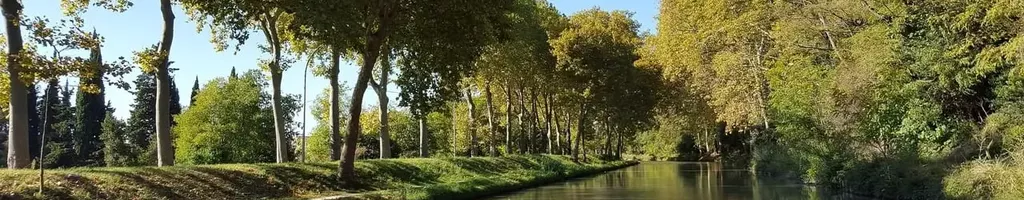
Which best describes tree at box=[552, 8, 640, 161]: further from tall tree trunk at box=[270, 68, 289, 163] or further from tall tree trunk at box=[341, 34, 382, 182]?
tall tree trunk at box=[341, 34, 382, 182]

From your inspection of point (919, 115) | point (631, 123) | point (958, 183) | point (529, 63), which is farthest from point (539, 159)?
point (958, 183)

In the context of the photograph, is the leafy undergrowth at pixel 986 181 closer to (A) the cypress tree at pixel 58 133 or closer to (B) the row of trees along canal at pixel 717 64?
(B) the row of trees along canal at pixel 717 64

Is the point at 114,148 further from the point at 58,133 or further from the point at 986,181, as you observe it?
the point at 986,181

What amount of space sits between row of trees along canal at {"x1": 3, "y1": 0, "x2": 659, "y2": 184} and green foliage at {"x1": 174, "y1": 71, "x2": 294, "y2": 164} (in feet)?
0.42

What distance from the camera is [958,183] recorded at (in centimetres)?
1691

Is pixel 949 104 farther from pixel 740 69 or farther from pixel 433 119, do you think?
pixel 433 119

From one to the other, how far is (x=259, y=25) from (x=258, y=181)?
833 cm

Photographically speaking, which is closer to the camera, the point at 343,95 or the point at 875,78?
the point at 875,78

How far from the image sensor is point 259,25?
2742cm

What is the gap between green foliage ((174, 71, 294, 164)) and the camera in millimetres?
65375

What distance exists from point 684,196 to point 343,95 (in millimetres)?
53097

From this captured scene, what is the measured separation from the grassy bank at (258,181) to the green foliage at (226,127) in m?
37.7

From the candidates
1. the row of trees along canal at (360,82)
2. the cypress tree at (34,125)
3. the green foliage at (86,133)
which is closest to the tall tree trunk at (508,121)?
the row of trees along canal at (360,82)

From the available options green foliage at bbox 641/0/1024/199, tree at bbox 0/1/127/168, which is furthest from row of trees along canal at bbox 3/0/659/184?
green foliage at bbox 641/0/1024/199
